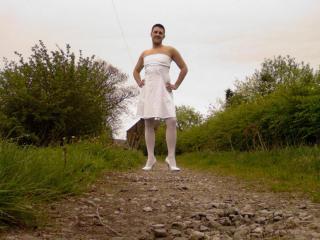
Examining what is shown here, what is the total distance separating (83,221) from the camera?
313 cm

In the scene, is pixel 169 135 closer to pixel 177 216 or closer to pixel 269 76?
pixel 177 216

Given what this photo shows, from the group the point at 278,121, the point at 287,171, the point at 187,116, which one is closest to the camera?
the point at 287,171

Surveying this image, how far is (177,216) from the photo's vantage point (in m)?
3.45

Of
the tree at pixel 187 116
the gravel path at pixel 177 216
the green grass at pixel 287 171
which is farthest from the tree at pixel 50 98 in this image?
the tree at pixel 187 116

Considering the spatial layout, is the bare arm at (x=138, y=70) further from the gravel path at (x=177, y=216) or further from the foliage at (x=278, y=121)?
the foliage at (x=278, y=121)

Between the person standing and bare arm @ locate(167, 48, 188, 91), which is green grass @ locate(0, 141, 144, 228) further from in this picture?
bare arm @ locate(167, 48, 188, 91)

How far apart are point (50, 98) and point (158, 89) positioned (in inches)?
336

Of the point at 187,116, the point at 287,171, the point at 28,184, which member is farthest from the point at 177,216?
the point at 187,116

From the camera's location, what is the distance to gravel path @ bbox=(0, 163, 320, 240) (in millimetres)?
2850

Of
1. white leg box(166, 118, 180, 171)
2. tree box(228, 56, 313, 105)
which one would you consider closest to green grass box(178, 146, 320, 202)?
white leg box(166, 118, 180, 171)

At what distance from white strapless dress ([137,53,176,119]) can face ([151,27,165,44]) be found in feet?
0.69

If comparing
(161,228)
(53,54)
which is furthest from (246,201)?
(53,54)

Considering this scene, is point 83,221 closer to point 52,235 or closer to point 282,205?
point 52,235

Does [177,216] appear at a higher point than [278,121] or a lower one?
lower
